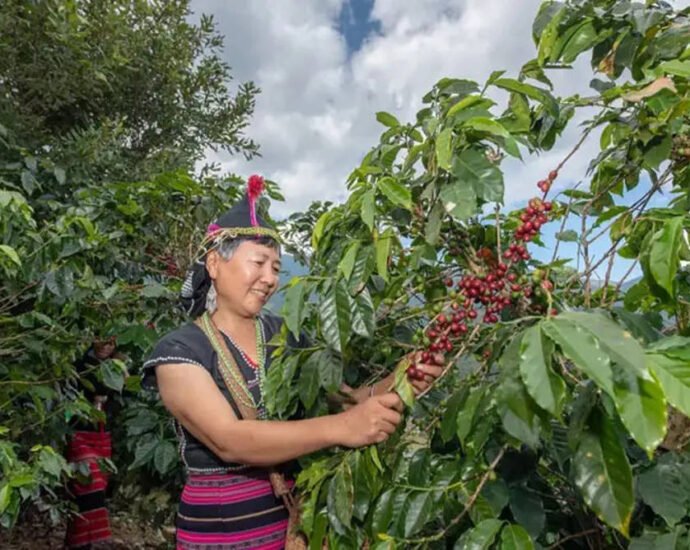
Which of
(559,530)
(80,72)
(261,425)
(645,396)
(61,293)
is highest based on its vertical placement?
(80,72)

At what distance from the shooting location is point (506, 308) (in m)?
1.30

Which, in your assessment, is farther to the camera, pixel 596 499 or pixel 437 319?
pixel 437 319

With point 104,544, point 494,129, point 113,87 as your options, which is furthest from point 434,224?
point 113,87

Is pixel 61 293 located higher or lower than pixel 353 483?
higher

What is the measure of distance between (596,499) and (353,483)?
545mm

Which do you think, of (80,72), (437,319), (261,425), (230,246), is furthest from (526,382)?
(80,72)

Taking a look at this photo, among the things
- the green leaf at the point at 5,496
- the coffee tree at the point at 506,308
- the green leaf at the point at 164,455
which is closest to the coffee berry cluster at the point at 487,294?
the coffee tree at the point at 506,308

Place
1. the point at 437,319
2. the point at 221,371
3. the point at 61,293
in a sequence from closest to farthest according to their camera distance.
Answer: the point at 437,319 → the point at 221,371 → the point at 61,293

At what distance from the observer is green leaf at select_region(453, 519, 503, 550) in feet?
3.37

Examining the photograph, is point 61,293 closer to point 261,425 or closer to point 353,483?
point 261,425

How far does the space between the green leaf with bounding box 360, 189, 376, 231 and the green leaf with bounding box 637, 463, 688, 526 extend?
757mm

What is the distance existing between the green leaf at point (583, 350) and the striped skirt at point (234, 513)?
3.95 feet

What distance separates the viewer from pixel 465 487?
1.19 metres

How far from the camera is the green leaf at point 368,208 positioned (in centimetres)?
107
